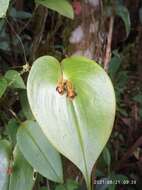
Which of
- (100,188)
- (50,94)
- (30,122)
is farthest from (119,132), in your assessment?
(50,94)

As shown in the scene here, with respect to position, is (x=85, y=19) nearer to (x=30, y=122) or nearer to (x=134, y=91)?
(x=30, y=122)

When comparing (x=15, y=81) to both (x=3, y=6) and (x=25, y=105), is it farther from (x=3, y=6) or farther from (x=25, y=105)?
(x=3, y=6)

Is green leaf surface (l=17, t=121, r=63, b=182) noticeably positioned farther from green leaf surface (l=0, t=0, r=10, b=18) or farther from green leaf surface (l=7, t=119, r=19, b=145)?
green leaf surface (l=0, t=0, r=10, b=18)

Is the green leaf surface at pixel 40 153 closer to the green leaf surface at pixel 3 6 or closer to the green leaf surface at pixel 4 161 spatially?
the green leaf surface at pixel 4 161

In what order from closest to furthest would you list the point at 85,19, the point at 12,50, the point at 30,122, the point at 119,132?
the point at 30,122 < the point at 85,19 < the point at 12,50 < the point at 119,132

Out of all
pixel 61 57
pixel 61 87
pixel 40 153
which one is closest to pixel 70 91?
pixel 61 87

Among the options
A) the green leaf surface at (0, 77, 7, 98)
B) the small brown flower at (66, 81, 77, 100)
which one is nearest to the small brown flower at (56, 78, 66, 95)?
the small brown flower at (66, 81, 77, 100)
